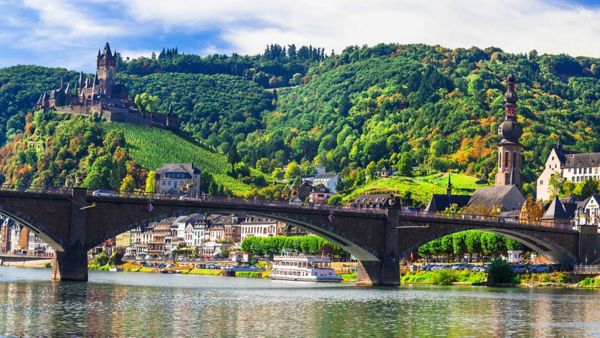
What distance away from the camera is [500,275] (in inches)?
4616

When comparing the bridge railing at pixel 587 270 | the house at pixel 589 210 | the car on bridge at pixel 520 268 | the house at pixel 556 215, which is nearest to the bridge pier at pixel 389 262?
the car on bridge at pixel 520 268

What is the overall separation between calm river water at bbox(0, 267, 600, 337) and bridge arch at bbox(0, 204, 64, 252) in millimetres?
3976

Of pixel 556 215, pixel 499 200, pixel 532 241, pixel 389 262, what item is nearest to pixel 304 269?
pixel 389 262

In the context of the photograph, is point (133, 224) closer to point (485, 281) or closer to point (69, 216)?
point (69, 216)

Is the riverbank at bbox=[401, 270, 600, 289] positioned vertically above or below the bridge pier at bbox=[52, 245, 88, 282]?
below

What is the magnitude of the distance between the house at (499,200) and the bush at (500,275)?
63858 millimetres

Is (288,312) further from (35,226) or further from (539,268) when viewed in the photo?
(539,268)

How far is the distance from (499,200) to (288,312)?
4691 inches

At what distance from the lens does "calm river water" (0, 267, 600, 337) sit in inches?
2391

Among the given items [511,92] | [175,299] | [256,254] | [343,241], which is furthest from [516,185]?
[175,299]

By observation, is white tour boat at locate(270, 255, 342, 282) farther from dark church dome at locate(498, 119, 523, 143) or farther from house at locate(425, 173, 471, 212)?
dark church dome at locate(498, 119, 523, 143)

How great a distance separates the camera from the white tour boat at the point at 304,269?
13462 centimetres

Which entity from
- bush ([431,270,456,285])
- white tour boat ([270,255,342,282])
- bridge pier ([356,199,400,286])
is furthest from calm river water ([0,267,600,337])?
white tour boat ([270,255,342,282])

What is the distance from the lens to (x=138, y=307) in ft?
244
